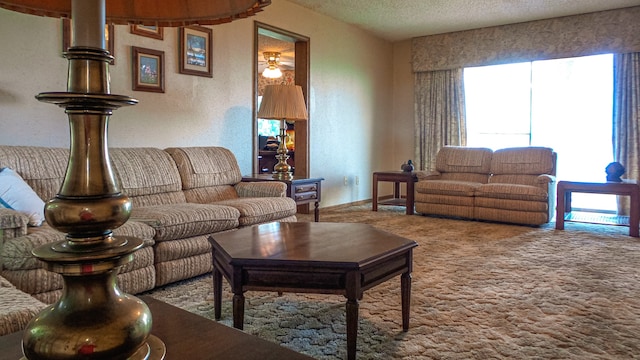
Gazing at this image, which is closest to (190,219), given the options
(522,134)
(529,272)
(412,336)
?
(412,336)

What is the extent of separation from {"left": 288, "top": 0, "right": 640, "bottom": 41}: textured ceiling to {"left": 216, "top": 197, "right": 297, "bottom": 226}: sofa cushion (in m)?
2.91

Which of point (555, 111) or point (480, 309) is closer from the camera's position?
point (480, 309)

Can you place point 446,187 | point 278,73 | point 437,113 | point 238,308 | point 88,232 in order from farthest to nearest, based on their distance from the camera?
point 278,73 → point 437,113 → point 446,187 → point 238,308 → point 88,232

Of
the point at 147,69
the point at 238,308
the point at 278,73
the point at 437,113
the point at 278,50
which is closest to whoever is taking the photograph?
the point at 238,308

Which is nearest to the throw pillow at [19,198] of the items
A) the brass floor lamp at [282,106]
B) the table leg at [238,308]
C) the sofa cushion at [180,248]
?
the sofa cushion at [180,248]

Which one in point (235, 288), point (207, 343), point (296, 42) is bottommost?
point (235, 288)

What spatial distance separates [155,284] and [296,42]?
152 inches

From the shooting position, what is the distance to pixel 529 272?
3084 mm

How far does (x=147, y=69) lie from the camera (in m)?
3.77

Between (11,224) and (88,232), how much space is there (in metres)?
1.93

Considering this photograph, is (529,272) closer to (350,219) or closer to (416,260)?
(416,260)

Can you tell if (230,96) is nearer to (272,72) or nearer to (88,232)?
(272,72)

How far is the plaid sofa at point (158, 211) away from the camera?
6.72 feet

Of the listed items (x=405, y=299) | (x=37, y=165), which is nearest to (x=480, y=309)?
(x=405, y=299)
